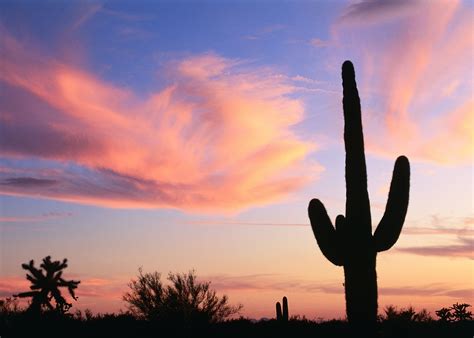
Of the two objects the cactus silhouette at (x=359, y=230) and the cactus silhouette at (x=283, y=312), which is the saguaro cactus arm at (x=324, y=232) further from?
the cactus silhouette at (x=283, y=312)

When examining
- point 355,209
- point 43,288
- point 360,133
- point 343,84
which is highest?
A: point 343,84

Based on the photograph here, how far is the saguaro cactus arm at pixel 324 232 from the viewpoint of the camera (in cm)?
1567

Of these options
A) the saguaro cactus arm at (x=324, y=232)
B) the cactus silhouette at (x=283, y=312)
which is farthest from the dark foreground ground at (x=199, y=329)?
the saguaro cactus arm at (x=324, y=232)

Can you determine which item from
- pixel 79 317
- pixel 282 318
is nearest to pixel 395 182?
pixel 282 318

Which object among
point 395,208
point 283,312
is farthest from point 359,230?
point 283,312

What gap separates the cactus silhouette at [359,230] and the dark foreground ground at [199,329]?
810cm

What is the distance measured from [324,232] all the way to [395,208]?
201 centimetres

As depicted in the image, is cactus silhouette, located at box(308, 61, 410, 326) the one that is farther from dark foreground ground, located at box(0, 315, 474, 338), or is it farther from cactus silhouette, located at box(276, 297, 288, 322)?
cactus silhouette, located at box(276, 297, 288, 322)

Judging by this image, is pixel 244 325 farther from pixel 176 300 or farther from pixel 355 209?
pixel 355 209

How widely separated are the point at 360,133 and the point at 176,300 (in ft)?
52.5

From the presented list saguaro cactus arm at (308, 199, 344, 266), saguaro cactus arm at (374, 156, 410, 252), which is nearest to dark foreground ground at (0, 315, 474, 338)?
saguaro cactus arm at (308, 199, 344, 266)

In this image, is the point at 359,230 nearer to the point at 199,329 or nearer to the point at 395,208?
the point at 395,208

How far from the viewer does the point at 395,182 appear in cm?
1504

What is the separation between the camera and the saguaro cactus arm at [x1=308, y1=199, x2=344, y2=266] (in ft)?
51.4
